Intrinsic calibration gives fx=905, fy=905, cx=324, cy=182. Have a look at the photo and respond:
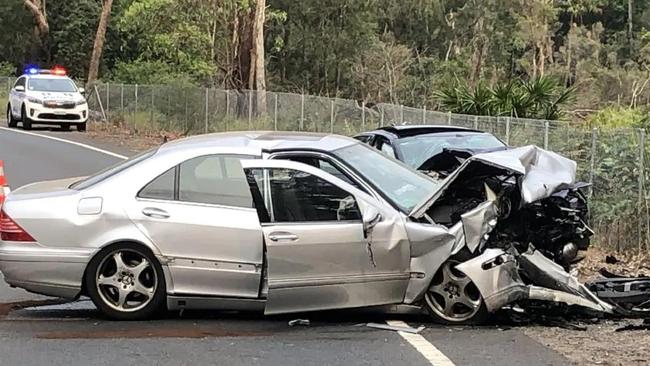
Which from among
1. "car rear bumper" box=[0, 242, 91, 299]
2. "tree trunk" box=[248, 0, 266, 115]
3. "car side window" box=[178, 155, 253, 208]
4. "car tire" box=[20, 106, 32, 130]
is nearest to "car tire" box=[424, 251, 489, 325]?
"car side window" box=[178, 155, 253, 208]

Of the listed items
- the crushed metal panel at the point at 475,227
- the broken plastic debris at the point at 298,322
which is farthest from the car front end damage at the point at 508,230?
the broken plastic debris at the point at 298,322

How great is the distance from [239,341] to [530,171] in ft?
8.93

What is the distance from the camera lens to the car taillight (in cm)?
718

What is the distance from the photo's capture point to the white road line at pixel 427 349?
599cm

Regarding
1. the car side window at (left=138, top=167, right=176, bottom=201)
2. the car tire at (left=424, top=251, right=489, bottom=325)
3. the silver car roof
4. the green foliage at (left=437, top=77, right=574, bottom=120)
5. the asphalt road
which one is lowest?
the asphalt road

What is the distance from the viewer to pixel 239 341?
259 inches

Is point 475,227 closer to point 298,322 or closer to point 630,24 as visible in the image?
point 298,322

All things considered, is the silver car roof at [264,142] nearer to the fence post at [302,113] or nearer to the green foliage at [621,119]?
the green foliage at [621,119]

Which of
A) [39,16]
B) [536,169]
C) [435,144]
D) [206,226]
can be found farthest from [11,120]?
[536,169]

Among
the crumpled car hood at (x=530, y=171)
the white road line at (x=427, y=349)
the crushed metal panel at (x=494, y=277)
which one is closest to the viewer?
the white road line at (x=427, y=349)

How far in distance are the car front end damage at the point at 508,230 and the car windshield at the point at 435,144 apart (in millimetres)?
4205

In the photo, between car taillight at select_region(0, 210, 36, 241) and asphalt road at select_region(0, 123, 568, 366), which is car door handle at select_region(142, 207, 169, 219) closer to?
asphalt road at select_region(0, 123, 568, 366)

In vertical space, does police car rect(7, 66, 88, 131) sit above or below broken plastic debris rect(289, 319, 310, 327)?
above

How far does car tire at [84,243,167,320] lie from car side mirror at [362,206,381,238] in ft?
5.37
